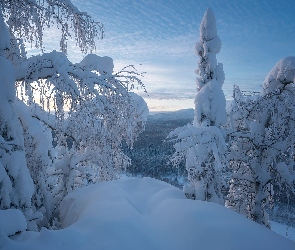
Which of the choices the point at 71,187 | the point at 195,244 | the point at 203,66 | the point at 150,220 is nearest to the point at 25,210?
the point at 150,220

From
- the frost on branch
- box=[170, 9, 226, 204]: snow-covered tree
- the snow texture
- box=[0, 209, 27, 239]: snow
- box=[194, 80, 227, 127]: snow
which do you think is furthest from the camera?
the frost on branch

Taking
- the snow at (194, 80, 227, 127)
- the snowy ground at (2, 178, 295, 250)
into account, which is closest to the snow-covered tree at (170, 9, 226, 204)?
the snow at (194, 80, 227, 127)

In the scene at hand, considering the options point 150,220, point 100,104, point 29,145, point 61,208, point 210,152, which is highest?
point 100,104

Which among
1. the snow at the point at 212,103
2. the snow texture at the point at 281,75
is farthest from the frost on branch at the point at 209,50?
the snow texture at the point at 281,75

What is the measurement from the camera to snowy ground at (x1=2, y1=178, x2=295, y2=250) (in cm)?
310

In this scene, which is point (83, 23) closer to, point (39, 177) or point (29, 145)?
point (29, 145)

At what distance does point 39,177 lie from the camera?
18.1ft

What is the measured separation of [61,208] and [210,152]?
4.36 m

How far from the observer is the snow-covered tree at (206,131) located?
6.55m

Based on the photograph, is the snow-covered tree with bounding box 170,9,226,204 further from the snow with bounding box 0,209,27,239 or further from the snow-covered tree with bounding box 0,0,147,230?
the snow with bounding box 0,209,27,239

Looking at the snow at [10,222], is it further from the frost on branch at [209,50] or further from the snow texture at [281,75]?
the snow texture at [281,75]

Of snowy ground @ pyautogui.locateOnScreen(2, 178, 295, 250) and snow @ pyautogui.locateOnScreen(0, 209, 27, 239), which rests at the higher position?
snow @ pyautogui.locateOnScreen(0, 209, 27, 239)

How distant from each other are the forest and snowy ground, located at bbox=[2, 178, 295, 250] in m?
0.02

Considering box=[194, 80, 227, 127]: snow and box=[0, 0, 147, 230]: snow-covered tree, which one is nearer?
box=[0, 0, 147, 230]: snow-covered tree
